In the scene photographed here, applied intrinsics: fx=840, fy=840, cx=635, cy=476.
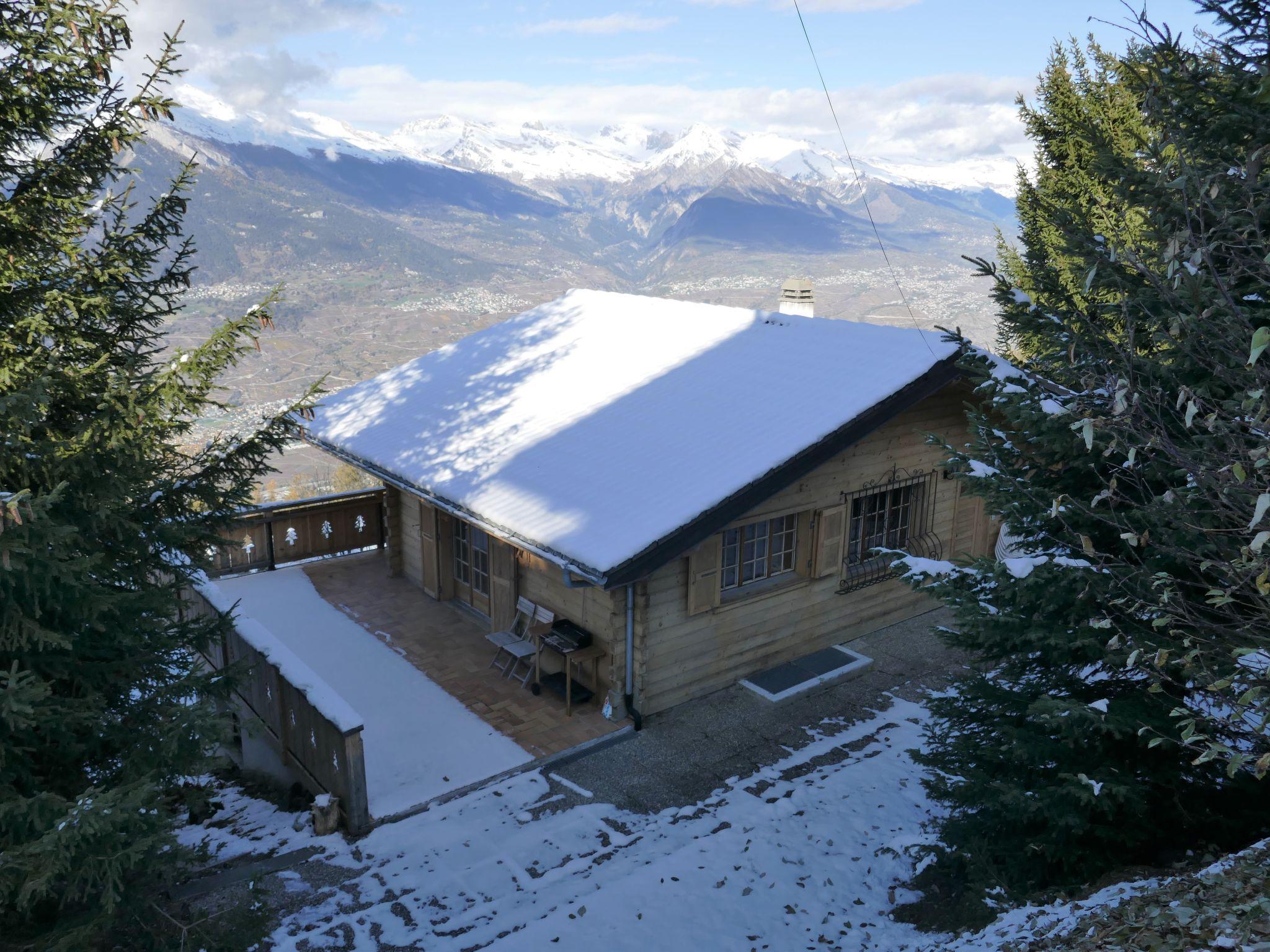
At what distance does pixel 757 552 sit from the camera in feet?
34.5

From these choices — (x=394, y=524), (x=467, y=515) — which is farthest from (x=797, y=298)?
(x=394, y=524)

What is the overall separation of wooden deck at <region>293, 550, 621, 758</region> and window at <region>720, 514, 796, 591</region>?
2.36m

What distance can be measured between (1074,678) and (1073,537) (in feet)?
3.26

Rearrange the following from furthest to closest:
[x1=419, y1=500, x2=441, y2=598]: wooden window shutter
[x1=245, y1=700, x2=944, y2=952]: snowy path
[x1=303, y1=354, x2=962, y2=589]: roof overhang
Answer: [x1=419, y1=500, x2=441, y2=598]: wooden window shutter → [x1=303, y1=354, x2=962, y2=589]: roof overhang → [x1=245, y1=700, x2=944, y2=952]: snowy path

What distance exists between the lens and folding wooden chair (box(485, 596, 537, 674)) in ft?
34.6

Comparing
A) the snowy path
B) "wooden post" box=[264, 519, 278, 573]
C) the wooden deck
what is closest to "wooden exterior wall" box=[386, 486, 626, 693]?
the wooden deck

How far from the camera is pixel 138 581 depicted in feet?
21.3

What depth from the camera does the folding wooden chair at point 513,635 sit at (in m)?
10.5

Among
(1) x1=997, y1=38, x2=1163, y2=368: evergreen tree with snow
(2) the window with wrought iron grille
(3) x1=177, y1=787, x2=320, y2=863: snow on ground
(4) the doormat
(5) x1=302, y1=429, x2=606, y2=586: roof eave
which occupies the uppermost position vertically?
(1) x1=997, y1=38, x2=1163, y2=368: evergreen tree with snow

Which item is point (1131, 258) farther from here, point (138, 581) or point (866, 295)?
point (866, 295)

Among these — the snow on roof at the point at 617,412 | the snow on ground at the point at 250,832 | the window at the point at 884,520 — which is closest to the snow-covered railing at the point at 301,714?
the snow on ground at the point at 250,832

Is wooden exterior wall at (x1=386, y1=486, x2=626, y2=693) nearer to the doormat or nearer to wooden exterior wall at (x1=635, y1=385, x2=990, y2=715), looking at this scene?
wooden exterior wall at (x1=635, y1=385, x2=990, y2=715)

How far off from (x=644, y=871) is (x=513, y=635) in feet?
14.5

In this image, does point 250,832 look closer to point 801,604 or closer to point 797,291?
point 801,604
